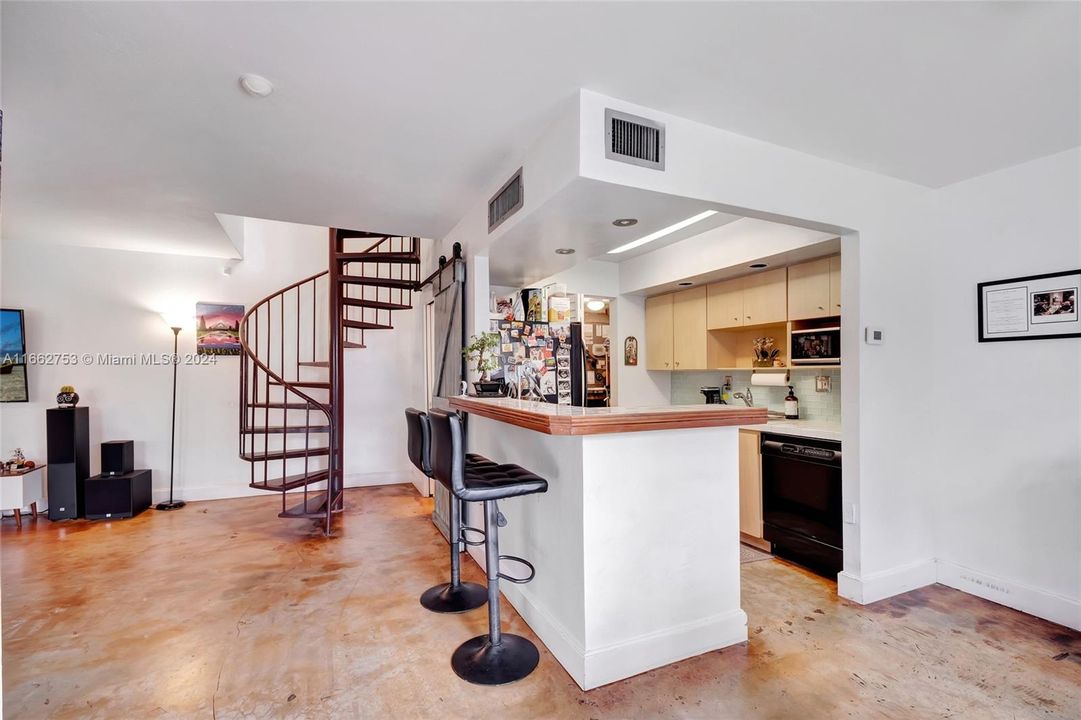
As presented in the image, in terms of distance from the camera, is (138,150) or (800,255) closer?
(138,150)

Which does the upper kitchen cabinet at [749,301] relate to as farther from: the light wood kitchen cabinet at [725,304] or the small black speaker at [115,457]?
the small black speaker at [115,457]

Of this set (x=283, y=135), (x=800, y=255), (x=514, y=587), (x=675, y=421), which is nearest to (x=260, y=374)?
(x=283, y=135)

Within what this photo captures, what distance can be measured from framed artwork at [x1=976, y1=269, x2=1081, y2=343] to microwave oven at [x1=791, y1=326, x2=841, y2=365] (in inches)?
29.4

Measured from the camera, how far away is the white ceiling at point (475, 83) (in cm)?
169

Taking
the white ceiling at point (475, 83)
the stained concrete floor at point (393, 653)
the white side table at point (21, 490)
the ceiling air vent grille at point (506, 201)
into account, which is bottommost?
the stained concrete floor at point (393, 653)

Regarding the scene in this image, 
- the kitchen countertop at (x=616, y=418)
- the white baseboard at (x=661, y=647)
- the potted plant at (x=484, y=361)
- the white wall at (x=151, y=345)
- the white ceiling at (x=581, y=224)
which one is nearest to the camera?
the kitchen countertop at (x=616, y=418)

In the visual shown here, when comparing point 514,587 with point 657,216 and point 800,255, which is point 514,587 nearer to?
point 657,216

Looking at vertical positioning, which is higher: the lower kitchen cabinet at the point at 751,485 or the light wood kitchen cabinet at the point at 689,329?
the light wood kitchen cabinet at the point at 689,329

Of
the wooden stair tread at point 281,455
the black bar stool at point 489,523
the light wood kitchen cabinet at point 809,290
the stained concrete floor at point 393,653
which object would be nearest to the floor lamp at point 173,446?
the wooden stair tread at point 281,455

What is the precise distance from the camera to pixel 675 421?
2158mm

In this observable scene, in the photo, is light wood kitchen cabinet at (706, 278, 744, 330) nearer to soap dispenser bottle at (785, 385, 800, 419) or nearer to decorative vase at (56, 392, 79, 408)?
soap dispenser bottle at (785, 385, 800, 419)

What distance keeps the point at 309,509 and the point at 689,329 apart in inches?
148

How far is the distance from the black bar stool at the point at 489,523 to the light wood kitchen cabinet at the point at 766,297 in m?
2.51

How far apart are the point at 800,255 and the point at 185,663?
165 inches
